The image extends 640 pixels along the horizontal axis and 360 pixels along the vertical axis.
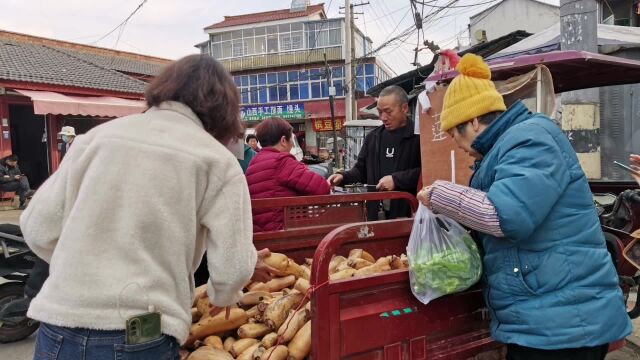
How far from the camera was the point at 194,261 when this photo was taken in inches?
61.5

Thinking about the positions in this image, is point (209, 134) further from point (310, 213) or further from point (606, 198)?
point (606, 198)

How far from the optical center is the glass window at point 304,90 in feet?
125

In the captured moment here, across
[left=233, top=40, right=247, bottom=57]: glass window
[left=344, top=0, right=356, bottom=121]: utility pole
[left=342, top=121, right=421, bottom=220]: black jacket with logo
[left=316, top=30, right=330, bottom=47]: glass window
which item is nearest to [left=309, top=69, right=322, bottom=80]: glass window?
[left=316, top=30, right=330, bottom=47]: glass window

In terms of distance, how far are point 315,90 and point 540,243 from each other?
36864 mm

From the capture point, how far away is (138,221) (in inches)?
53.1

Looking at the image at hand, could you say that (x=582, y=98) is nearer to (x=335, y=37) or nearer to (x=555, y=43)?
(x=555, y=43)

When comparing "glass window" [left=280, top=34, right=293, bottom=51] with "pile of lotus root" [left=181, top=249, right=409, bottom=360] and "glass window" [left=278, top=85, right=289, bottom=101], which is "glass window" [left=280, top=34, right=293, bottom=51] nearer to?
"glass window" [left=278, top=85, right=289, bottom=101]

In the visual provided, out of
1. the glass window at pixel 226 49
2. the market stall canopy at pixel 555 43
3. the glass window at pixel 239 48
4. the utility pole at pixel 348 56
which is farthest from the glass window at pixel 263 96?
the market stall canopy at pixel 555 43

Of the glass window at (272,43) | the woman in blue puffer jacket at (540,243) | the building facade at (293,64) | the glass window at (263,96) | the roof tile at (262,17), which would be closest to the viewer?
the woman in blue puffer jacket at (540,243)

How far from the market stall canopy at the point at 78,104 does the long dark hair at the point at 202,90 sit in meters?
13.4

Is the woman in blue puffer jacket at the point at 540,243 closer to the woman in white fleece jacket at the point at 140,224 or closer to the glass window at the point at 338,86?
the woman in white fleece jacket at the point at 140,224

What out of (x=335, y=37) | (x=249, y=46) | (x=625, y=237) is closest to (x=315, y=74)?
(x=335, y=37)

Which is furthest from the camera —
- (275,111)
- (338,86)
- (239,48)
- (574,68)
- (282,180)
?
(239,48)

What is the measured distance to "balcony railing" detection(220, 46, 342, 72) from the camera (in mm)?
38656
